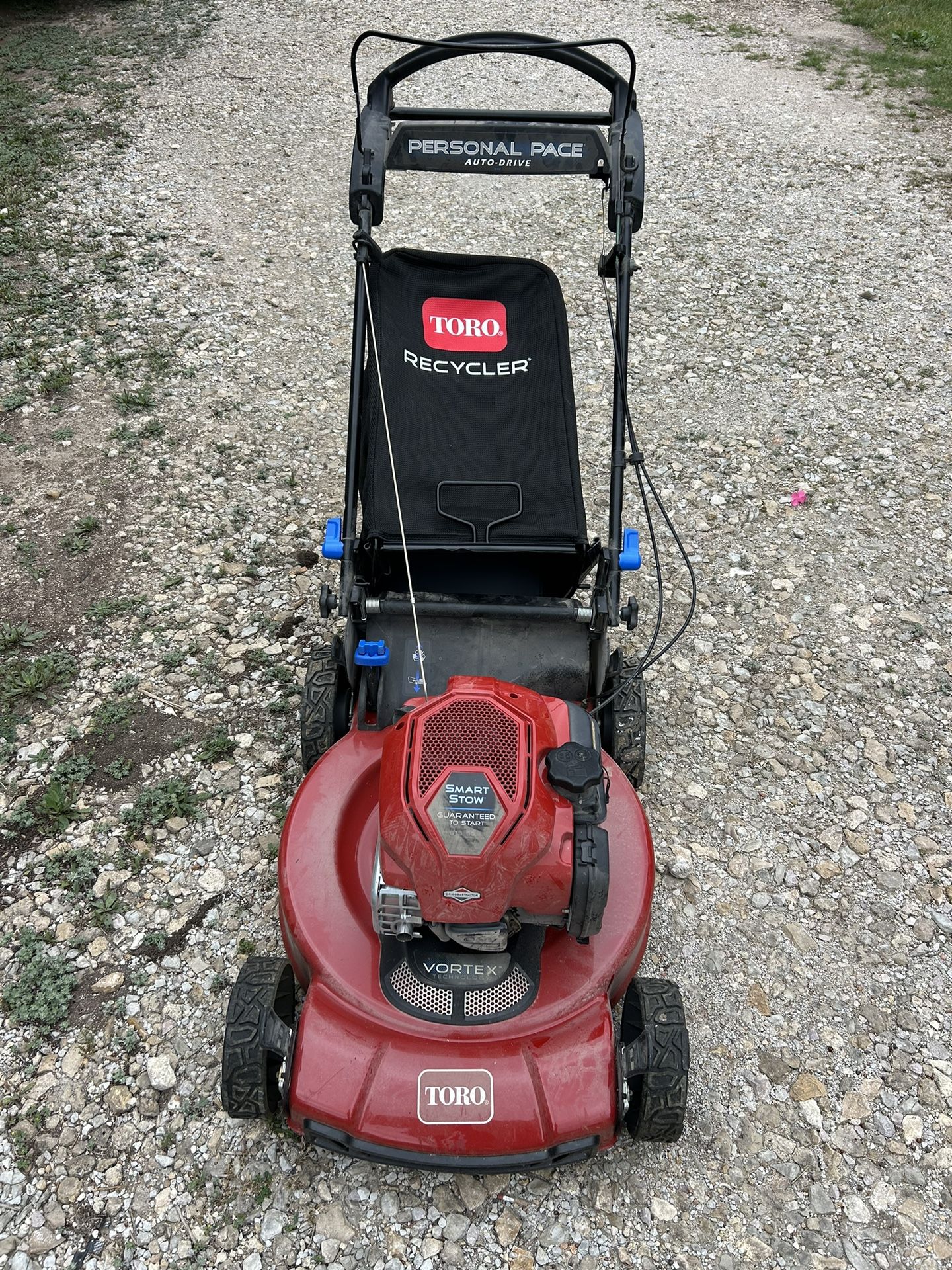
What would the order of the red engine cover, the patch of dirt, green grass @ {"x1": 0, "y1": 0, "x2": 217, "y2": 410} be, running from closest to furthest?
the red engine cover
the patch of dirt
green grass @ {"x1": 0, "y1": 0, "x2": 217, "y2": 410}

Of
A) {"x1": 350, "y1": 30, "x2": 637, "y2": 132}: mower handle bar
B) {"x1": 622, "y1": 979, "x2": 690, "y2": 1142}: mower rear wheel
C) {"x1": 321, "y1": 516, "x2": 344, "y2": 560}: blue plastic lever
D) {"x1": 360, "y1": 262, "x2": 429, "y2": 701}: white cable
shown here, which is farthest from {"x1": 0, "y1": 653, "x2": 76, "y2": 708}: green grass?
{"x1": 622, "y1": 979, "x2": 690, "y2": 1142}: mower rear wheel

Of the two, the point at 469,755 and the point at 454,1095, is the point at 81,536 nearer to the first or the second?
the point at 469,755

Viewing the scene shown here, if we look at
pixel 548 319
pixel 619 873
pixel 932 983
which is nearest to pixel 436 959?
pixel 619 873

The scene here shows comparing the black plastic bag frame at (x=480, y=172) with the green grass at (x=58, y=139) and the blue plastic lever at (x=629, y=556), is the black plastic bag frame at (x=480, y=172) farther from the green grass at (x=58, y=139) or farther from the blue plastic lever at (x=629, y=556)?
the green grass at (x=58, y=139)

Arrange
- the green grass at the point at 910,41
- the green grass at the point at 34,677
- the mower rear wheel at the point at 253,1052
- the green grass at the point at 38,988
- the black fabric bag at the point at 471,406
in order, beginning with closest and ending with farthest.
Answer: the mower rear wheel at the point at 253,1052 → the green grass at the point at 38,988 → the black fabric bag at the point at 471,406 → the green grass at the point at 34,677 → the green grass at the point at 910,41

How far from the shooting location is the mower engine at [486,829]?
7.22 feet

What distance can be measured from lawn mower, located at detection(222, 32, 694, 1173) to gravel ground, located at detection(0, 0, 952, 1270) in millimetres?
315

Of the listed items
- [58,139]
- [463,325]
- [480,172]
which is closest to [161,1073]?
[463,325]

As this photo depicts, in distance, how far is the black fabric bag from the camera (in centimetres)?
330

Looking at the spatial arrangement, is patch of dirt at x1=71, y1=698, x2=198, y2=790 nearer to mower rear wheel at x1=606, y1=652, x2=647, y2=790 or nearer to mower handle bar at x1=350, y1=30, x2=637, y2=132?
mower rear wheel at x1=606, y1=652, x2=647, y2=790

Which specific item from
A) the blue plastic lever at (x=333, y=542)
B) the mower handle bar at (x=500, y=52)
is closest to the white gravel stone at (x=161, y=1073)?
the blue plastic lever at (x=333, y=542)

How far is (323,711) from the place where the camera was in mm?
3271

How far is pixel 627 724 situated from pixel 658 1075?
1.21m

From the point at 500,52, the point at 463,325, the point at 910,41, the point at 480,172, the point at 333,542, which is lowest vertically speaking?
the point at 333,542
